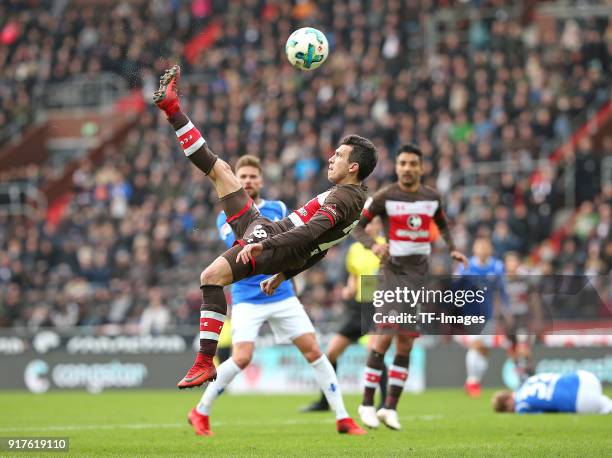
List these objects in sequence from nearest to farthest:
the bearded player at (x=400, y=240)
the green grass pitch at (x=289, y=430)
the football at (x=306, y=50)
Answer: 1. the green grass pitch at (x=289, y=430)
2. the football at (x=306, y=50)
3. the bearded player at (x=400, y=240)

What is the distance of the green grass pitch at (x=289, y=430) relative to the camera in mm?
9141

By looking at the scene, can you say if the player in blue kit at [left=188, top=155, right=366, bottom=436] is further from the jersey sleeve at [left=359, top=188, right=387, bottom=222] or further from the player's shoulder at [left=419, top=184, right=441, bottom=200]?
the player's shoulder at [left=419, top=184, right=441, bottom=200]

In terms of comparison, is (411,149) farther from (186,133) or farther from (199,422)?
(199,422)

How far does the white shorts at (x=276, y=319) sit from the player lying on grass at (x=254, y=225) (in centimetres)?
175

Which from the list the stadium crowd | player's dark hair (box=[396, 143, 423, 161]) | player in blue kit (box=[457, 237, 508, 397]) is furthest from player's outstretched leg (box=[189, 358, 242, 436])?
the stadium crowd

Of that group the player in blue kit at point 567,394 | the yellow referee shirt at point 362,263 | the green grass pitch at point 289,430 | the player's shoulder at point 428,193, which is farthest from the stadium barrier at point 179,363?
the player's shoulder at point 428,193

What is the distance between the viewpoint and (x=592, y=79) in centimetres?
2586

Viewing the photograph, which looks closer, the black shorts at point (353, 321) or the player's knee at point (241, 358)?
the player's knee at point (241, 358)

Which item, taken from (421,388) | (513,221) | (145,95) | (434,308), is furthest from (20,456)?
(145,95)

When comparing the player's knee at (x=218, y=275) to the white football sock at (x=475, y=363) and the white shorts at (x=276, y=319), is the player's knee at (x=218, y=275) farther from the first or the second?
the white football sock at (x=475, y=363)

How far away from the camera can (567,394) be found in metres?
12.6

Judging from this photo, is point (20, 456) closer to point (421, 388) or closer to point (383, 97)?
point (421, 388)

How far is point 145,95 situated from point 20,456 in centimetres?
2444

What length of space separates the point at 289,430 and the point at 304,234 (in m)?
3.35
